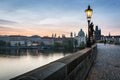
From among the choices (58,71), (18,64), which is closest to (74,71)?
(58,71)

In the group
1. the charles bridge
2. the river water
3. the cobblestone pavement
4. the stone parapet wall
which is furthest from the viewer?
the river water

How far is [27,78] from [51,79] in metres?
0.43

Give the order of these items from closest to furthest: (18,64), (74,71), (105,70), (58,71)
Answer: (58,71) < (74,71) < (105,70) < (18,64)

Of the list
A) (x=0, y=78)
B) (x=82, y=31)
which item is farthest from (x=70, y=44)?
(x=0, y=78)

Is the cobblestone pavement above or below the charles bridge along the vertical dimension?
below

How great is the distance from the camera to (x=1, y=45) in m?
164

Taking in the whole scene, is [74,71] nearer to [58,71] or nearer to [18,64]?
[58,71]

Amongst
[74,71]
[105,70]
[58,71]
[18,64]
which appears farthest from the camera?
[18,64]

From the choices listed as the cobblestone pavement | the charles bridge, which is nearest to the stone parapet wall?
the charles bridge

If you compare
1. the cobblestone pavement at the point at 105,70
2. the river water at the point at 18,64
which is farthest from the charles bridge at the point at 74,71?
the river water at the point at 18,64

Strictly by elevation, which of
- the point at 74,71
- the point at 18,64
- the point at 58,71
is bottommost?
the point at 18,64

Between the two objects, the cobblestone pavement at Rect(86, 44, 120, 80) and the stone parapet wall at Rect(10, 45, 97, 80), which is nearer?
the stone parapet wall at Rect(10, 45, 97, 80)

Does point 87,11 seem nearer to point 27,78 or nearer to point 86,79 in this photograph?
point 86,79

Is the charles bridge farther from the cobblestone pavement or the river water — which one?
the river water
